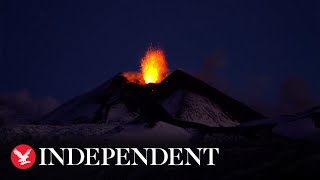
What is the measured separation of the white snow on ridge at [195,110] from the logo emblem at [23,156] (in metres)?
36.0

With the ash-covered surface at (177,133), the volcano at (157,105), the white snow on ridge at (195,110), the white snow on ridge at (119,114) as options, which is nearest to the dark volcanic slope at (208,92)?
the volcano at (157,105)

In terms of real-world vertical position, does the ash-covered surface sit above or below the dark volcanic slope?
below

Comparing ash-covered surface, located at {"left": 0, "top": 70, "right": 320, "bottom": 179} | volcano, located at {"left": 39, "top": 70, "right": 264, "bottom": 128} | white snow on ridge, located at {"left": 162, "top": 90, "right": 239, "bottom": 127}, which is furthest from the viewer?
volcano, located at {"left": 39, "top": 70, "right": 264, "bottom": 128}

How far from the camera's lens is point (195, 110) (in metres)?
111

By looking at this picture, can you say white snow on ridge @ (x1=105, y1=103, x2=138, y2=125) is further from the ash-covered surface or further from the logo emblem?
the logo emblem

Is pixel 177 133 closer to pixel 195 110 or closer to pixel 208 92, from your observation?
pixel 195 110

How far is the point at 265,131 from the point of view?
258ft

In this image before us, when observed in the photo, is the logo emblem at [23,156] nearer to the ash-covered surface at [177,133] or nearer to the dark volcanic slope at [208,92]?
the ash-covered surface at [177,133]

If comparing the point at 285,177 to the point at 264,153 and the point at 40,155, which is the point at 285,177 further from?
the point at 40,155

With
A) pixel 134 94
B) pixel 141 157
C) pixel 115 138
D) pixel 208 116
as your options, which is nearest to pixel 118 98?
pixel 134 94

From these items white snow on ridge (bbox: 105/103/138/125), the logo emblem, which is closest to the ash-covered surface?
white snow on ridge (bbox: 105/103/138/125)

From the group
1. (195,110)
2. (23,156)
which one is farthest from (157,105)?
(23,156)

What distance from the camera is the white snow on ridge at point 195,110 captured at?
350 feet

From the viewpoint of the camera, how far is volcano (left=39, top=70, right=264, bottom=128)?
357 ft
